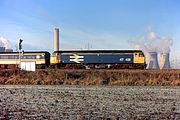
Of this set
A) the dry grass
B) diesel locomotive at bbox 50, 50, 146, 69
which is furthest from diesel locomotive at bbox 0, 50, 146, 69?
the dry grass

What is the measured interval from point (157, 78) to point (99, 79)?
662cm

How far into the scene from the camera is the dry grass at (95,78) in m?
43.0

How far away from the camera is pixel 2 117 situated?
1455 centimetres

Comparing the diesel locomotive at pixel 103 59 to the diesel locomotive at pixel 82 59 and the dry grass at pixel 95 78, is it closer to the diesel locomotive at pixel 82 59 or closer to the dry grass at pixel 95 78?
the diesel locomotive at pixel 82 59

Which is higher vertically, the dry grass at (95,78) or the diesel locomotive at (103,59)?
the diesel locomotive at (103,59)

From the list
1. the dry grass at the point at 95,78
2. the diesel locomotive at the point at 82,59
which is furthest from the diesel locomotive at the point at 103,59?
the dry grass at the point at 95,78

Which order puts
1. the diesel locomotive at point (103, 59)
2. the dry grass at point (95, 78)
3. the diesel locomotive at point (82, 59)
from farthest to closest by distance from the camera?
the diesel locomotive at point (82, 59), the diesel locomotive at point (103, 59), the dry grass at point (95, 78)

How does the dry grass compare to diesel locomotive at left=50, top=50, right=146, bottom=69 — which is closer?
the dry grass

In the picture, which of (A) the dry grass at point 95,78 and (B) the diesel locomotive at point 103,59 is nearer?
(A) the dry grass at point 95,78

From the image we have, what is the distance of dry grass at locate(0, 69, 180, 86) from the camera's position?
141ft

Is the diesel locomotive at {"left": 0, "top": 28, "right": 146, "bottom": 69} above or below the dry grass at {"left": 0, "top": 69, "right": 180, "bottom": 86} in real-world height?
above

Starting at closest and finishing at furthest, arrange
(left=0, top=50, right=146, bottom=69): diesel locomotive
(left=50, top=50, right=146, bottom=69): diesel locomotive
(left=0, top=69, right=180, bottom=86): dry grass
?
(left=0, top=69, right=180, bottom=86): dry grass → (left=50, top=50, right=146, bottom=69): diesel locomotive → (left=0, top=50, right=146, bottom=69): diesel locomotive

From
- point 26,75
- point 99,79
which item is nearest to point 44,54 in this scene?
point 26,75

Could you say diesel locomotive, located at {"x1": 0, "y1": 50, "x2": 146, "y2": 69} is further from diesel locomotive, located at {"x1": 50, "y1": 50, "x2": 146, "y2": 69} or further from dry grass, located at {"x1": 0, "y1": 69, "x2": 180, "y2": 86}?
dry grass, located at {"x1": 0, "y1": 69, "x2": 180, "y2": 86}
